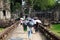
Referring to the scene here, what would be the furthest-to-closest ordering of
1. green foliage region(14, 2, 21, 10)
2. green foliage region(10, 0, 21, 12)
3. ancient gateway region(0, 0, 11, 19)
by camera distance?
green foliage region(10, 0, 21, 12) < green foliage region(14, 2, 21, 10) < ancient gateway region(0, 0, 11, 19)

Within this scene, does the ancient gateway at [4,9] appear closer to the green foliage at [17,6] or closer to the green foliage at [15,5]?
the green foliage at [17,6]

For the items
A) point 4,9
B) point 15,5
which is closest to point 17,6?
point 15,5

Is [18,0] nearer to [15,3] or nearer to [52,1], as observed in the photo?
[15,3]

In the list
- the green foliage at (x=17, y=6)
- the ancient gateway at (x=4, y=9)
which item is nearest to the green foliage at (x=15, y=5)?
the green foliage at (x=17, y=6)

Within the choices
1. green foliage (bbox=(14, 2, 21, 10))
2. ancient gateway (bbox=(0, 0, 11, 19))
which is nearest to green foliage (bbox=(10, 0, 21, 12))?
green foliage (bbox=(14, 2, 21, 10))

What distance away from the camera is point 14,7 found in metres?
111

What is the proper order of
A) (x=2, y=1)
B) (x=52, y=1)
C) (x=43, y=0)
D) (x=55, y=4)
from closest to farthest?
(x=2, y=1) < (x=43, y=0) < (x=52, y=1) < (x=55, y=4)

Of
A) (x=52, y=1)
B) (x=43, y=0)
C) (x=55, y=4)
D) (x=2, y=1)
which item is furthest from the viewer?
(x=55, y=4)

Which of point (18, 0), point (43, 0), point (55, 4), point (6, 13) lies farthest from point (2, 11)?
point (55, 4)

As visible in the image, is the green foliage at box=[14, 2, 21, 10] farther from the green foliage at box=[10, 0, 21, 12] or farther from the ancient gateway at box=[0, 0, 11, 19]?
the ancient gateway at box=[0, 0, 11, 19]

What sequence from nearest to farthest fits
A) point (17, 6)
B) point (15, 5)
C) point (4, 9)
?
point (4, 9)
point (17, 6)
point (15, 5)

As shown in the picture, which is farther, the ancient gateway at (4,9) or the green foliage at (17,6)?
the green foliage at (17,6)

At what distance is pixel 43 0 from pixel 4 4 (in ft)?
103

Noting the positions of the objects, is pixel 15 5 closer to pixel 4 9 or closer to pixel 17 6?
pixel 17 6
